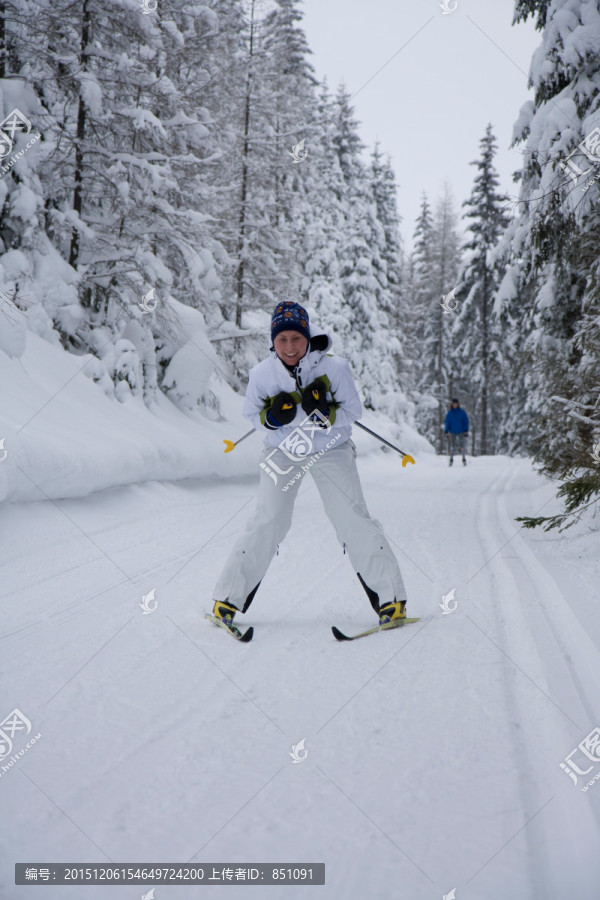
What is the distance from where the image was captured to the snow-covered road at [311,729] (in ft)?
5.91

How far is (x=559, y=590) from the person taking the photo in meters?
4.55

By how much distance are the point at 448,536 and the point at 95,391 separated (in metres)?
6.14

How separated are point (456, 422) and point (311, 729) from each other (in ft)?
63.1

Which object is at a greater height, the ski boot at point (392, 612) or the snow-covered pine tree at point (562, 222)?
the snow-covered pine tree at point (562, 222)

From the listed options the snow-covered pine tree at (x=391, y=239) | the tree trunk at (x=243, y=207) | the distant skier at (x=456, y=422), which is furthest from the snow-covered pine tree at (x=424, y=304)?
the tree trunk at (x=243, y=207)

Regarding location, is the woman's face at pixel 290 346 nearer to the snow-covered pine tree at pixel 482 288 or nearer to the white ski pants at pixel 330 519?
the white ski pants at pixel 330 519

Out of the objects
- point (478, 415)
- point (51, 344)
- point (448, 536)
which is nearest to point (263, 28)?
point (51, 344)

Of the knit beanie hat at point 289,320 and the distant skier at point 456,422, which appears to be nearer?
the knit beanie hat at point 289,320

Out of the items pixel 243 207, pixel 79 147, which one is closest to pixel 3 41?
pixel 79 147

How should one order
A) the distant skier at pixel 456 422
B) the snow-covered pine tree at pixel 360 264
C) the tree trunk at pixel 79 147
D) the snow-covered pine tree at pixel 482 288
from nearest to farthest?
the tree trunk at pixel 79 147 < the distant skier at pixel 456 422 < the snow-covered pine tree at pixel 360 264 < the snow-covered pine tree at pixel 482 288

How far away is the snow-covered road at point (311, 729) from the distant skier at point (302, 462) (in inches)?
12.3

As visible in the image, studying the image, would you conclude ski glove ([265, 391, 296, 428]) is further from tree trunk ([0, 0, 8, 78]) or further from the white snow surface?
tree trunk ([0, 0, 8, 78])

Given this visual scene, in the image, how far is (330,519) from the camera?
12.8 feet

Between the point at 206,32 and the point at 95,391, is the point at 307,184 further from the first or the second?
the point at 95,391
